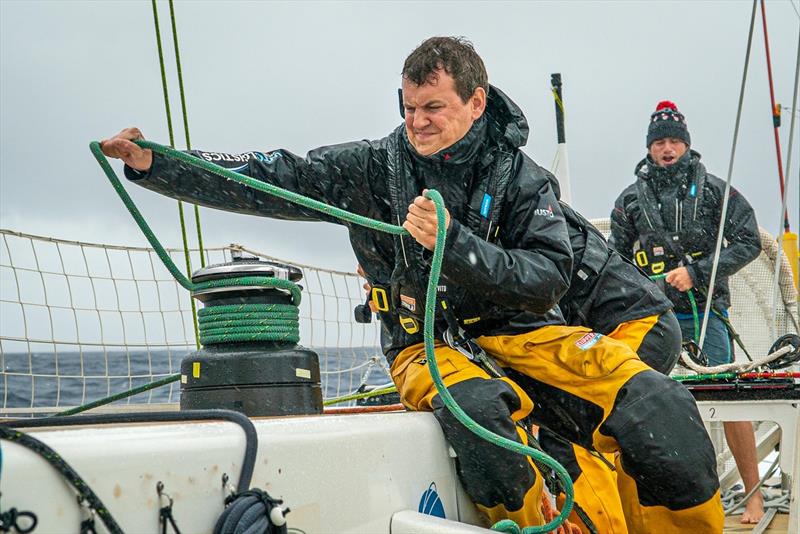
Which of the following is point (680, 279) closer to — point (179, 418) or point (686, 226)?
point (686, 226)

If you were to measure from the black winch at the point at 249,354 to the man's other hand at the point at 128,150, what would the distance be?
0.36m

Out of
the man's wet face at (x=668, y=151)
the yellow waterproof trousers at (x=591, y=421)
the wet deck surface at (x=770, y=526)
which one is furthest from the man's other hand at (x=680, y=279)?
the yellow waterproof trousers at (x=591, y=421)

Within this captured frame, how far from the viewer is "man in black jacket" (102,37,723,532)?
2.41m

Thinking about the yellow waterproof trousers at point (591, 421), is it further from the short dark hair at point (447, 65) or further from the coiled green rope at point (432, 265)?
the short dark hair at point (447, 65)

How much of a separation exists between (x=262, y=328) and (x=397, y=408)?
34.3 inches

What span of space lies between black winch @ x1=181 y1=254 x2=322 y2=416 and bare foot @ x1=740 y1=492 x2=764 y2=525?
3.14 m

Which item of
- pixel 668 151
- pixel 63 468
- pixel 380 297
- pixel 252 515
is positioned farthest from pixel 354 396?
pixel 668 151

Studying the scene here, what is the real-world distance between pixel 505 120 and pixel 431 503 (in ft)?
3.81

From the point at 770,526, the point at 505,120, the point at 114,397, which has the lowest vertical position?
the point at 770,526

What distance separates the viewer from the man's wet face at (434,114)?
2600 mm

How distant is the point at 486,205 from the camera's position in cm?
258

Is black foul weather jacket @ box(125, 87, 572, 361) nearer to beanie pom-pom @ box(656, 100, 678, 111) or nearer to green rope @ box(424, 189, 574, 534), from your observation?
green rope @ box(424, 189, 574, 534)

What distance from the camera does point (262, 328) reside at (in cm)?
249

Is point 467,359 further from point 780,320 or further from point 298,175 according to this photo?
point 780,320
